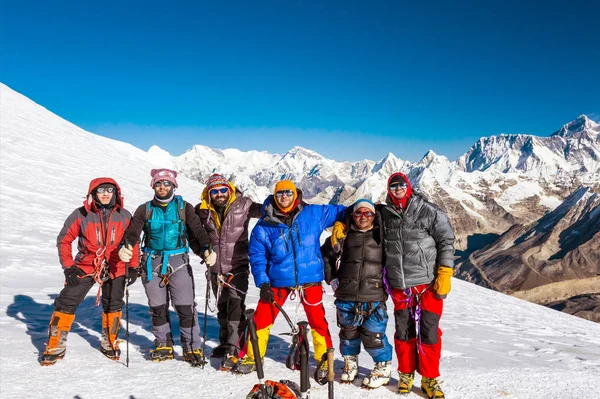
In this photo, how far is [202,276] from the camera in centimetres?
1628

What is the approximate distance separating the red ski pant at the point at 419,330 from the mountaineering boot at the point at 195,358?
326cm

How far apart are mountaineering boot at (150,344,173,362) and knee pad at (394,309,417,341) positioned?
3.94 meters

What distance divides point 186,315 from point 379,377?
10.9ft

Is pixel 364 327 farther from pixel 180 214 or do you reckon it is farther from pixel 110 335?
pixel 110 335

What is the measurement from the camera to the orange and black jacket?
6953 millimetres

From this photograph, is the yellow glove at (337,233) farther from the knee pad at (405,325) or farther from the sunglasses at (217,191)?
the sunglasses at (217,191)

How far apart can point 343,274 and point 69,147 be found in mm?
39619

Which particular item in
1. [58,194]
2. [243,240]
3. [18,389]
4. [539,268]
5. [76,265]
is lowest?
[539,268]

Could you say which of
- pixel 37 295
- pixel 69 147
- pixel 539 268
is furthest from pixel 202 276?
pixel 539 268

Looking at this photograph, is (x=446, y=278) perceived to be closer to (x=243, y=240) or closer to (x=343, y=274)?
(x=343, y=274)

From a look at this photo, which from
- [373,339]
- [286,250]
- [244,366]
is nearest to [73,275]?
[244,366]

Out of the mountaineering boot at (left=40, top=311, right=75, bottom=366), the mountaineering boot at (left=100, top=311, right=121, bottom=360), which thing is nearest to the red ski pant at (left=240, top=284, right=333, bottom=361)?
the mountaineering boot at (left=100, top=311, right=121, bottom=360)

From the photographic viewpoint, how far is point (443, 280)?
610 centimetres

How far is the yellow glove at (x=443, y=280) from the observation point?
6094 mm
